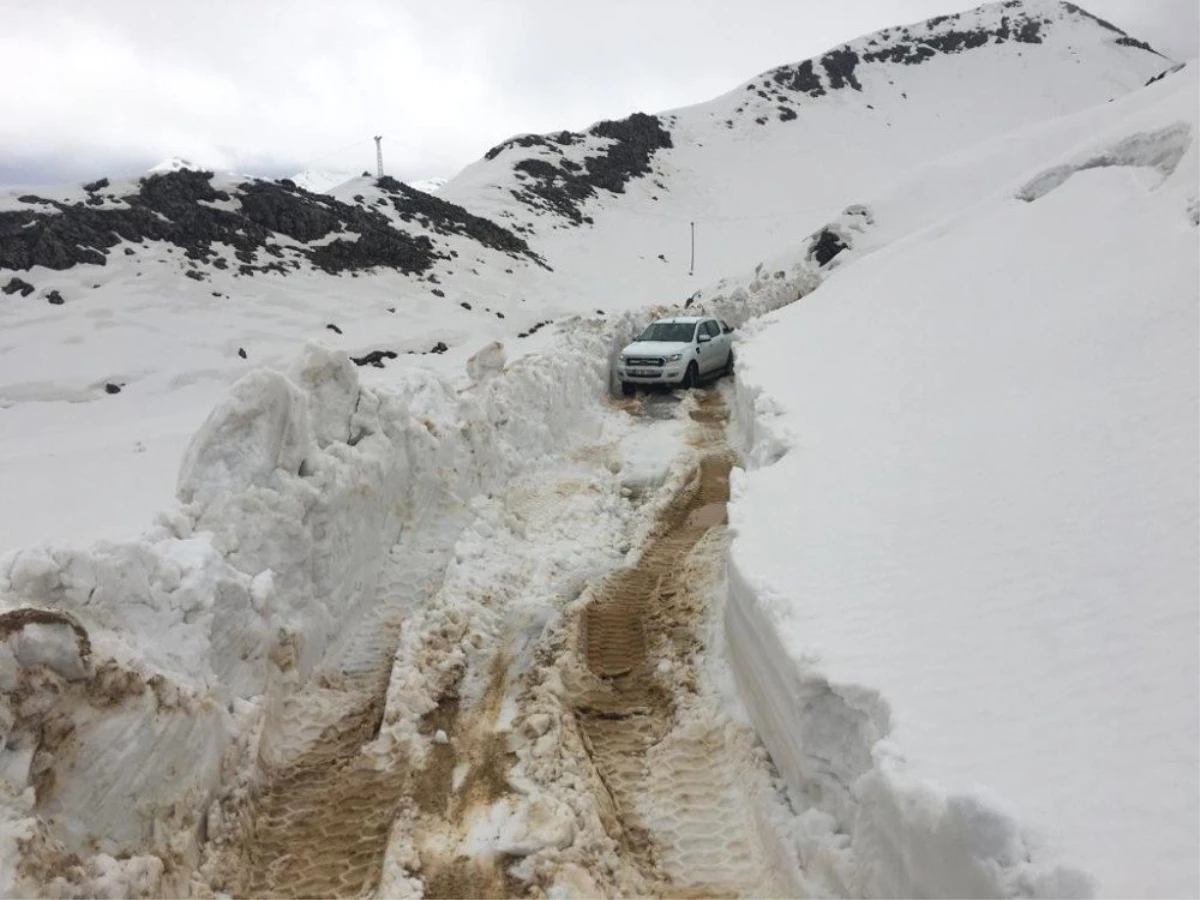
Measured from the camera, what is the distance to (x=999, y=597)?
3.82 meters

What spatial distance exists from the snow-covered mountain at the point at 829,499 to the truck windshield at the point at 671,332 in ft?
4.24

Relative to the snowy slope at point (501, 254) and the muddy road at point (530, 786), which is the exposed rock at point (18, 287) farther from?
the muddy road at point (530, 786)

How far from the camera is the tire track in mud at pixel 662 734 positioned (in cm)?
393

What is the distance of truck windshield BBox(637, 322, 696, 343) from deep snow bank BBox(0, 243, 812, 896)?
8.11 metres

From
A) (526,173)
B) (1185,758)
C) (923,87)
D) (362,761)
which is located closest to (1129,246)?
(1185,758)

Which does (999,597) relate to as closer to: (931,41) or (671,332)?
(671,332)

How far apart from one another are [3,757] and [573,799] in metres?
2.69

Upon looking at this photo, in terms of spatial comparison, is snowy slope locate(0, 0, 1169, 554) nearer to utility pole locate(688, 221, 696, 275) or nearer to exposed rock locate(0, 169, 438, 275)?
exposed rock locate(0, 169, 438, 275)

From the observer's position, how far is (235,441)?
5.61 m

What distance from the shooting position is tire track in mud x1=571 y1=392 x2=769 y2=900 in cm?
393

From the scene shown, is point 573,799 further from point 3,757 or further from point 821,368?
point 821,368

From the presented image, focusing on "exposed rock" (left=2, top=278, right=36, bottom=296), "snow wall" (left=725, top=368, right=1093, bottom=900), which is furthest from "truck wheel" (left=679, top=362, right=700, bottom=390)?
"exposed rock" (left=2, top=278, right=36, bottom=296)

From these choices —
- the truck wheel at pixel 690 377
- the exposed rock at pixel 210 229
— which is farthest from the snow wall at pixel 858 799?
the exposed rock at pixel 210 229

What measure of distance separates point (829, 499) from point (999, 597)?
2.10 meters
